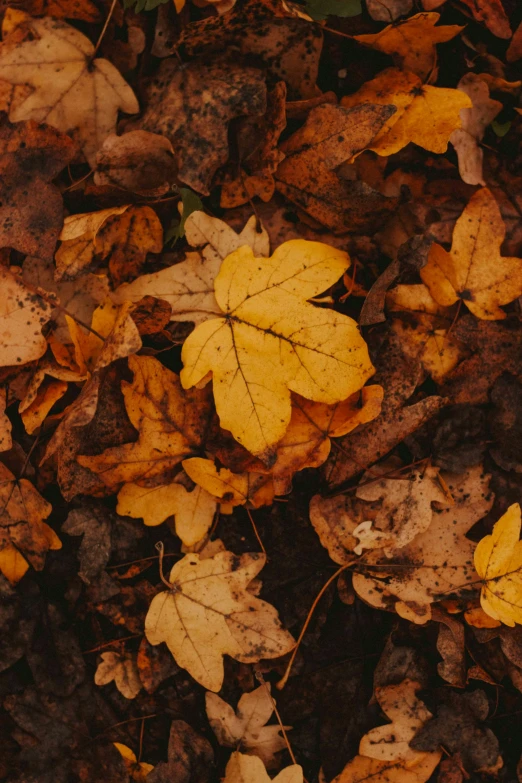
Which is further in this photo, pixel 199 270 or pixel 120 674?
pixel 120 674

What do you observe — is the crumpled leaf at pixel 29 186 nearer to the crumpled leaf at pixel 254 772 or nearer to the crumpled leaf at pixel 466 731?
the crumpled leaf at pixel 254 772

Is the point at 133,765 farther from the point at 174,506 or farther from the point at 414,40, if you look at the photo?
the point at 414,40

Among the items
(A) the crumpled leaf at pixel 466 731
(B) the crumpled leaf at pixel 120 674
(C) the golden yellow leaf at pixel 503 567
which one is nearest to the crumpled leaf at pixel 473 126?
(C) the golden yellow leaf at pixel 503 567

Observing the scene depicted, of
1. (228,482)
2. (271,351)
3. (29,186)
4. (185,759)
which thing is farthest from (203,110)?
(185,759)

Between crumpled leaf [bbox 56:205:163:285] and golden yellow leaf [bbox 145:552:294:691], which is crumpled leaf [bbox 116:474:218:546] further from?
crumpled leaf [bbox 56:205:163:285]

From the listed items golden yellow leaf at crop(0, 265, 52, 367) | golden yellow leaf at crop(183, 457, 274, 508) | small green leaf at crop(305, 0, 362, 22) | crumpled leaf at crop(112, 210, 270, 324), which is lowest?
golden yellow leaf at crop(183, 457, 274, 508)

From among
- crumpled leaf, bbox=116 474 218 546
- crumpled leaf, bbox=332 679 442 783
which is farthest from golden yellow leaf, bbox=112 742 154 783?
crumpled leaf, bbox=116 474 218 546
